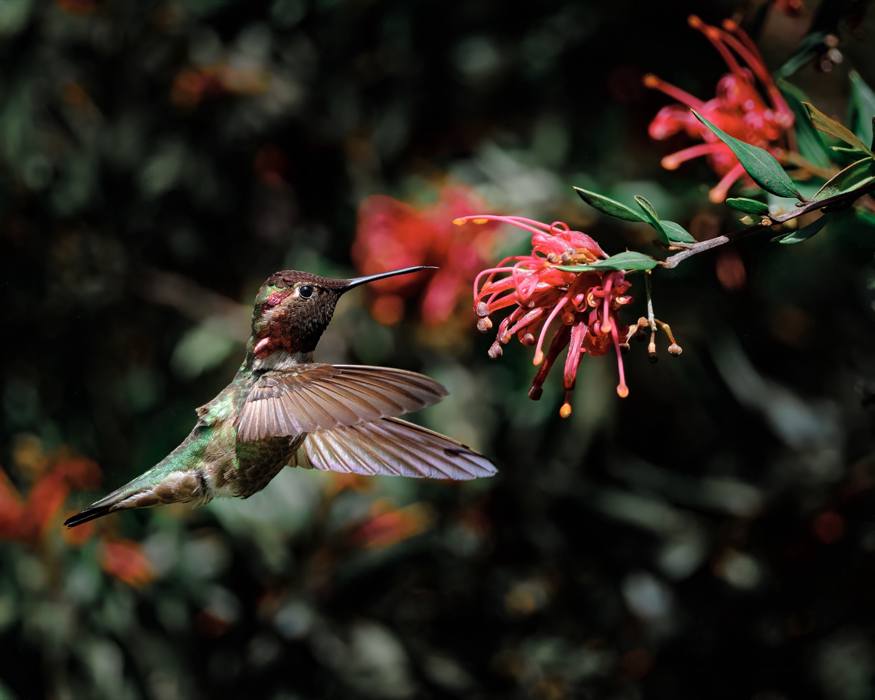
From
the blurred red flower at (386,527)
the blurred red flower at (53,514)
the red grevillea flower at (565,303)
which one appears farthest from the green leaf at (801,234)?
the blurred red flower at (53,514)

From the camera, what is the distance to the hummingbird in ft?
3.38

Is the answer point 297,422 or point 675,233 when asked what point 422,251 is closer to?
point 297,422

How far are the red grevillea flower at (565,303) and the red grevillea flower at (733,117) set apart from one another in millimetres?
→ 276

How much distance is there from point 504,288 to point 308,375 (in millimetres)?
263

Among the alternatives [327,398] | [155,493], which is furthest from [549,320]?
[155,493]

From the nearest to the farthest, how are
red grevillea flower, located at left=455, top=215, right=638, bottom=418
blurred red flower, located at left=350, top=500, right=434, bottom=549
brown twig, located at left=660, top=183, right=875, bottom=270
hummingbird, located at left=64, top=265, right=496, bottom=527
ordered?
brown twig, located at left=660, top=183, right=875, bottom=270 < red grevillea flower, located at left=455, top=215, right=638, bottom=418 < hummingbird, located at left=64, top=265, right=496, bottom=527 < blurred red flower, located at left=350, top=500, right=434, bottom=549

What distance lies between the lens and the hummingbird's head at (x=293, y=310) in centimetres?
114

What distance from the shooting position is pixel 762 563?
1920 mm

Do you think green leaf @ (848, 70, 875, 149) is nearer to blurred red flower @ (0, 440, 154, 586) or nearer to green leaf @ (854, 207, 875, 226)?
green leaf @ (854, 207, 875, 226)

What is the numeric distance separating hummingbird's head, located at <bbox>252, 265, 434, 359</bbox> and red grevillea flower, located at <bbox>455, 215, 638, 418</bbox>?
8.1 inches

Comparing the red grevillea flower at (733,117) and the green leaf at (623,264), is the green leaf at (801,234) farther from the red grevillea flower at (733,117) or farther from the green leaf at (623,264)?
the red grevillea flower at (733,117)

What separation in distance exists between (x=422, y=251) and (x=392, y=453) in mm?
818

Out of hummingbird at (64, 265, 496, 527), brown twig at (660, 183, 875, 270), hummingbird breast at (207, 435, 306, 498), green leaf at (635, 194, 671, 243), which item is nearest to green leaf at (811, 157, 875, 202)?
brown twig at (660, 183, 875, 270)

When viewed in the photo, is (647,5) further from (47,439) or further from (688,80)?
(47,439)
